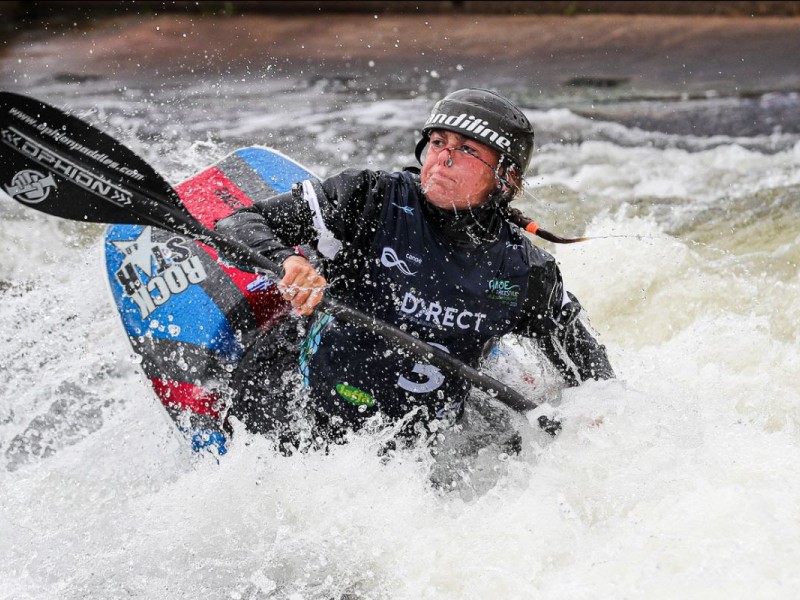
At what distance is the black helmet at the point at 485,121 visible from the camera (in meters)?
2.94

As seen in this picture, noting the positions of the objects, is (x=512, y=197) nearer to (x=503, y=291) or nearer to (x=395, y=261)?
(x=503, y=291)

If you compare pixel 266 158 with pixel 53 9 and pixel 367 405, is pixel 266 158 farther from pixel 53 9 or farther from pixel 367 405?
pixel 53 9

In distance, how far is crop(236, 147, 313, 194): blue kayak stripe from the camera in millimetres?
3854

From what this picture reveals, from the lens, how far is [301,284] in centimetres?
278

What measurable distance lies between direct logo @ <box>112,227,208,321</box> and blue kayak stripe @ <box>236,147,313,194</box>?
1.64 feet

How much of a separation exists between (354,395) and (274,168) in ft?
4.09

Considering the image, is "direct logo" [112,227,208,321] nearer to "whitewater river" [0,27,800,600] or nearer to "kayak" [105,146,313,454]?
"kayak" [105,146,313,454]

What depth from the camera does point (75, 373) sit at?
14.0 feet

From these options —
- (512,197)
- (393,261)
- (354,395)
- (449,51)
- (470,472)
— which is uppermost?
(512,197)

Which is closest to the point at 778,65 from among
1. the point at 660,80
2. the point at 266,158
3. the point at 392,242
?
the point at 660,80

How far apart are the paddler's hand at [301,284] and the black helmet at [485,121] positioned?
2.04 ft

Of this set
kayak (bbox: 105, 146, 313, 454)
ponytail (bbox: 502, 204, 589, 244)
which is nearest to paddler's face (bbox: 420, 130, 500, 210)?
ponytail (bbox: 502, 204, 589, 244)

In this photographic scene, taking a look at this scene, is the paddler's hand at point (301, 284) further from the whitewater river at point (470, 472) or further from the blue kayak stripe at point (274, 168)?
the blue kayak stripe at point (274, 168)

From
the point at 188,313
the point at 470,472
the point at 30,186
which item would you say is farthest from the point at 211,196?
the point at 470,472
